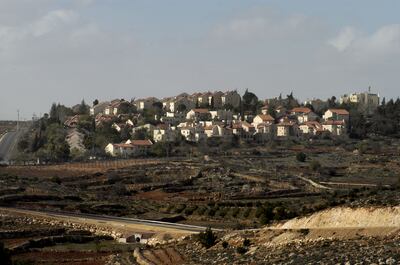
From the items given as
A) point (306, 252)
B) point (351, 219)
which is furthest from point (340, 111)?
point (306, 252)

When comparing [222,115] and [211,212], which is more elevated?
[222,115]

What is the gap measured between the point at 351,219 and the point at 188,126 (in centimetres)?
11447

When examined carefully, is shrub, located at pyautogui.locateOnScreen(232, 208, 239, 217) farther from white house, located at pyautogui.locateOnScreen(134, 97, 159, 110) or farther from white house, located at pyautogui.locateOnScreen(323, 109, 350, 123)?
white house, located at pyautogui.locateOnScreen(134, 97, 159, 110)

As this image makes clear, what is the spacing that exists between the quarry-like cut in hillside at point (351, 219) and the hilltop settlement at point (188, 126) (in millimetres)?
87348

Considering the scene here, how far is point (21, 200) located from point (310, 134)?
316 ft

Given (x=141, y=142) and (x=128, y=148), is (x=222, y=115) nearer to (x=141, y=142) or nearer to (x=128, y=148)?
(x=141, y=142)

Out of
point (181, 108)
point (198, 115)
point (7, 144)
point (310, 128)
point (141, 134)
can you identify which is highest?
point (181, 108)

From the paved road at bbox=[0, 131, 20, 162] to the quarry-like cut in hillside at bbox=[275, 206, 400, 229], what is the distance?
9970 centimetres

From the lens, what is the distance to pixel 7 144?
15938cm


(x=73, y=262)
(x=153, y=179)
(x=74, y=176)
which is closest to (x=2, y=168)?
(x=74, y=176)

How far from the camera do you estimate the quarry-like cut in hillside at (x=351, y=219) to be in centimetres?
3097

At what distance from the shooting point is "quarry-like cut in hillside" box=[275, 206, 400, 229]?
30969mm

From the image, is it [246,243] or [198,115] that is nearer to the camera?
[246,243]

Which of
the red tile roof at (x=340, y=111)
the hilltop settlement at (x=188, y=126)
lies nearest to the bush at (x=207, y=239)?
the hilltop settlement at (x=188, y=126)
